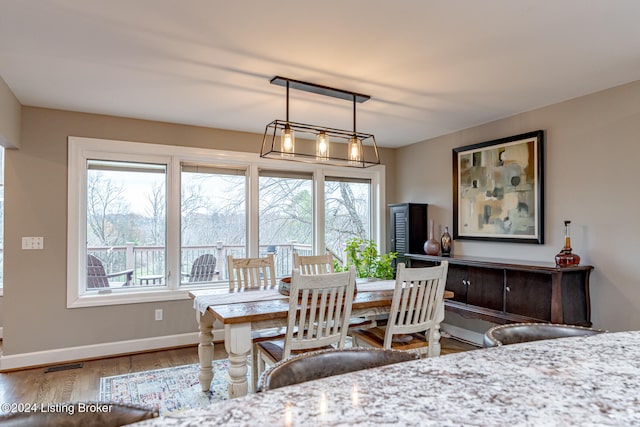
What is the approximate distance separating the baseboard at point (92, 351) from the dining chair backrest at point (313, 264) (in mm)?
1468

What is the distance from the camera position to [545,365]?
3.59 ft

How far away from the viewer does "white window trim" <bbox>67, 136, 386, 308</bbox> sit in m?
3.69

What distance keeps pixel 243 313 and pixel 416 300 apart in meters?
1.16

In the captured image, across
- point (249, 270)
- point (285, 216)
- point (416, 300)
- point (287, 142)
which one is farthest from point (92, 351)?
point (416, 300)

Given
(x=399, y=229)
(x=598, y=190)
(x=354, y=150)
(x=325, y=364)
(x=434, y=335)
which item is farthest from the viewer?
(x=399, y=229)

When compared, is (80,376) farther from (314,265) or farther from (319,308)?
(319,308)

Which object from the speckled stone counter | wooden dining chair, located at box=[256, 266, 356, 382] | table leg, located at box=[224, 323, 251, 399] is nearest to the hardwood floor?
table leg, located at box=[224, 323, 251, 399]

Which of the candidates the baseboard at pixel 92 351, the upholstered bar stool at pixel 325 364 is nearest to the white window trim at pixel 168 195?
the baseboard at pixel 92 351

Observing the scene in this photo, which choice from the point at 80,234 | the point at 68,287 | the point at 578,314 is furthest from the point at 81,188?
the point at 578,314

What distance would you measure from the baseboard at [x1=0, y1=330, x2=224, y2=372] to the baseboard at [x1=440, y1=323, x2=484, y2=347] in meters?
2.60

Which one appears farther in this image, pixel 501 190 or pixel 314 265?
pixel 501 190

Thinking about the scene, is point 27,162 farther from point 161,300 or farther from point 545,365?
point 545,365

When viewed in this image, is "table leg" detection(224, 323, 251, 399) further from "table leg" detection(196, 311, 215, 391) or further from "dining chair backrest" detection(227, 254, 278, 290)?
"dining chair backrest" detection(227, 254, 278, 290)

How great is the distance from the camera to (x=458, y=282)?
3914mm
